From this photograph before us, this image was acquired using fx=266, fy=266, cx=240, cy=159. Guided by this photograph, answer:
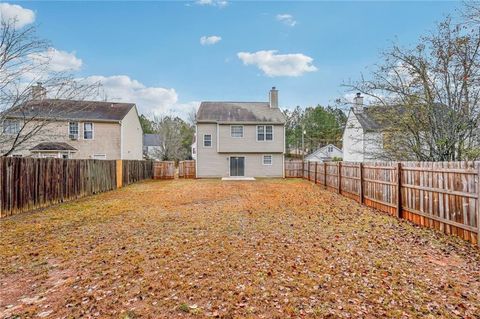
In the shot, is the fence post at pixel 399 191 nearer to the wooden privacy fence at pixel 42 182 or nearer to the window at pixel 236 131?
the wooden privacy fence at pixel 42 182

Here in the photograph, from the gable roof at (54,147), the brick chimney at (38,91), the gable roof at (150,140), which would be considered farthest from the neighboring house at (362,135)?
the gable roof at (150,140)

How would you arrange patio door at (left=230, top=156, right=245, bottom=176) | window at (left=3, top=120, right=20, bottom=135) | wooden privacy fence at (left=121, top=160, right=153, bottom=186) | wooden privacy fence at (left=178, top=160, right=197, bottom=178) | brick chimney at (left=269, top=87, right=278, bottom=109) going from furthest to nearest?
brick chimney at (left=269, top=87, right=278, bottom=109), wooden privacy fence at (left=178, top=160, right=197, bottom=178), patio door at (left=230, top=156, right=245, bottom=176), wooden privacy fence at (left=121, top=160, right=153, bottom=186), window at (left=3, top=120, right=20, bottom=135)

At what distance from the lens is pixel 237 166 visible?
76.8 feet

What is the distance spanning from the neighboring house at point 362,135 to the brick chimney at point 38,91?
1101 cm

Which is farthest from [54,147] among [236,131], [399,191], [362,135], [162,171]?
[362,135]

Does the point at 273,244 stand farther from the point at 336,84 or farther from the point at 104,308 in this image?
the point at 336,84

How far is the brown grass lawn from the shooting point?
9.32 feet

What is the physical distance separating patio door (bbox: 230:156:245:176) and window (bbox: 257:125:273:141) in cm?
247

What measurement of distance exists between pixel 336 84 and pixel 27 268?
35.3ft

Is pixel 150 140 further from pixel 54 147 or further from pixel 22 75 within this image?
pixel 22 75

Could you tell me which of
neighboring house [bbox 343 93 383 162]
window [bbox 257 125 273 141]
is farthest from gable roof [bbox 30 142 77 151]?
neighboring house [bbox 343 93 383 162]

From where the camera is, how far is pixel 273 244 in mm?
4984

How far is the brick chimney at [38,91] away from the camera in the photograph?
8266 mm

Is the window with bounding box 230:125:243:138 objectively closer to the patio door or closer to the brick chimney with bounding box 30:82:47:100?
the patio door
